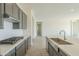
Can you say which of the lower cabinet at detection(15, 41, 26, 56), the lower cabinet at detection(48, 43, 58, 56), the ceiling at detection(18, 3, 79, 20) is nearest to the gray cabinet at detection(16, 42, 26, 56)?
the lower cabinet at detection(15, 41, 26, 56)

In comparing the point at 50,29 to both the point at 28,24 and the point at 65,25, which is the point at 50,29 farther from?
the point at 28,24

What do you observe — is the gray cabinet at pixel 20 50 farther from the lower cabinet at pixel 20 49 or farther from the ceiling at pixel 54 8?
the ceiling at pixel 54 8

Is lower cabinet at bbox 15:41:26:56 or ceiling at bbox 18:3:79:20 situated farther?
ceiling at bbox 18:3:79:20

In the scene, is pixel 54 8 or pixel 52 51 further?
pixel 54 8

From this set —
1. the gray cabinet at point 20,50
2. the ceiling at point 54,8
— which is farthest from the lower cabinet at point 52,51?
the ceiling at point 54,8

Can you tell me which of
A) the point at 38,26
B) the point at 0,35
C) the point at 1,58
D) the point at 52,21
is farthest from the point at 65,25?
the point at 1,58

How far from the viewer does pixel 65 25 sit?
17266 millimetres

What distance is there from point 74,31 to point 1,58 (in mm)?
16503

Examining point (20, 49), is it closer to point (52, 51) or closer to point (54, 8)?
point (52, 51)

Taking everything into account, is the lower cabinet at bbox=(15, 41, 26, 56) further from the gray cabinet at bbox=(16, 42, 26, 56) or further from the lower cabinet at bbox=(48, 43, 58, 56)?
the lower cabinet at bbox=(48, 43, 58, 56)

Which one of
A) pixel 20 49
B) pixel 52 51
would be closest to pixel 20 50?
pixel 20 49

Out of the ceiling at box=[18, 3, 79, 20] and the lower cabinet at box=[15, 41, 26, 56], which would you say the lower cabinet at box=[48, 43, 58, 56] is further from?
the ceiling at box=[18, 3, 79, 20]

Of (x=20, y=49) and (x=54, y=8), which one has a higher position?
(x=54, y=8)

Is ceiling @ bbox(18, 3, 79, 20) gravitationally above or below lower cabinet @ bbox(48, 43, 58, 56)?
above
